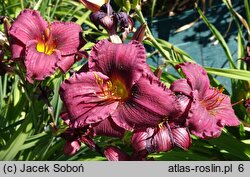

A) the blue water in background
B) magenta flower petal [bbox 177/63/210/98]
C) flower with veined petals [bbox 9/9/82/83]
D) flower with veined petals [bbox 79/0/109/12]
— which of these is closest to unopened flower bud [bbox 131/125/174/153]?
magenta flower petal [bbox 177/63/210/98]

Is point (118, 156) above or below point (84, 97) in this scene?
below

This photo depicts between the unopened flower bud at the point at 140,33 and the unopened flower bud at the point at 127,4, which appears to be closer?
the unopened flower bud at the point at 140,33

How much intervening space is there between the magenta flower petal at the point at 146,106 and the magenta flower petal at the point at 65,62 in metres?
0.15

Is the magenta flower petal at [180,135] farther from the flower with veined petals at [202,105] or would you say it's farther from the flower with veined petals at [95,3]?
the flower with veined petals at [95,3]

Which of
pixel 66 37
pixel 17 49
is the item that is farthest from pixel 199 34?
pixel 17 49

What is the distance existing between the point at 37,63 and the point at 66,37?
118 mm

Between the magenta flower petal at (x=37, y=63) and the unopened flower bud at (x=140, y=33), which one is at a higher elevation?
the unopened flower bud at (x=140, y=33)

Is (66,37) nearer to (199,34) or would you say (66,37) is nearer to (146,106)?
(146,106)

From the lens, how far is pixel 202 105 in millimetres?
838

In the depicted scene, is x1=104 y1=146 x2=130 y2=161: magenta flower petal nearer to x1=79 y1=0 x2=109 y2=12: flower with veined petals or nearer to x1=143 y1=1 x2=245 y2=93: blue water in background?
x1=79 y1=0 x2=109 y2=12: flower with veined petals

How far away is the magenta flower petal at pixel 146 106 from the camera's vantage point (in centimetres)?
74

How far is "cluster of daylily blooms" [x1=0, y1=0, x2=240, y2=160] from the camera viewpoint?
76 cm

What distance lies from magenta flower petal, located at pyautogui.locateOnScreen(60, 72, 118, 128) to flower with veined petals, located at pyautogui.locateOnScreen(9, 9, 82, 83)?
0.07 m

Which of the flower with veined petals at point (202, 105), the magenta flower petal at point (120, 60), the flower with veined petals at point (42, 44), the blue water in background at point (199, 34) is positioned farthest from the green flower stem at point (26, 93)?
the blue water in background at point (199, 34)
